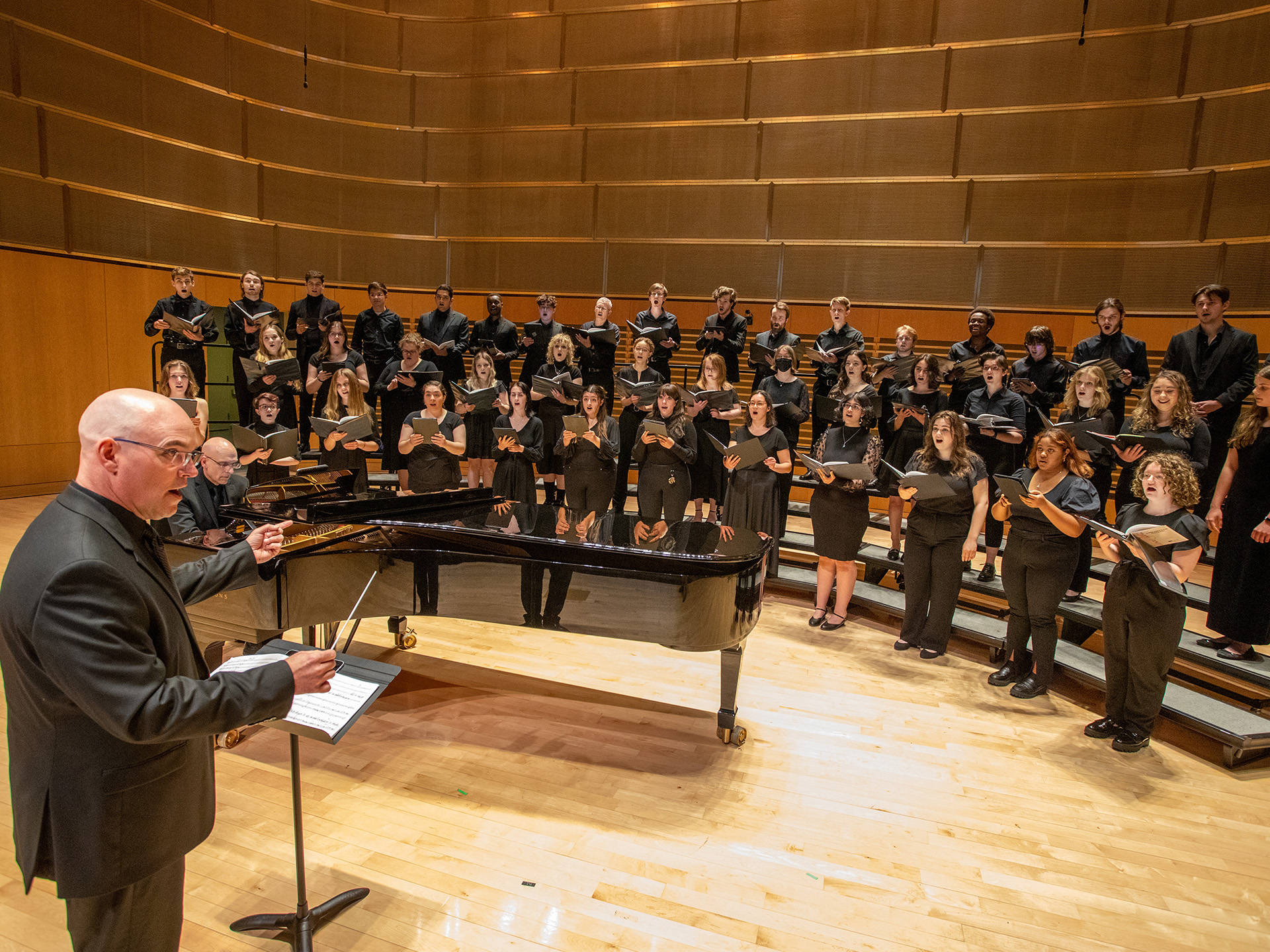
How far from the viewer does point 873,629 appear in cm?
484

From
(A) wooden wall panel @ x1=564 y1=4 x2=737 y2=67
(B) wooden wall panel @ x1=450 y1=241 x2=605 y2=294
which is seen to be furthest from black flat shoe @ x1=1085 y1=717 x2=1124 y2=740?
(A) wooden wall panel @ x1=564 y1=4 x2=737 y2=67

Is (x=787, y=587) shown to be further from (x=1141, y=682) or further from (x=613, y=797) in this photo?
(x=613, y=797)

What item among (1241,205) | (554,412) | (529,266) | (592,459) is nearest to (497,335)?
(554,412)

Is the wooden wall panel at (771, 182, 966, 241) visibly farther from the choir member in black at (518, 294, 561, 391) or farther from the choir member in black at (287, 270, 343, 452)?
the choir member in black at (287, 270, 343, 452)

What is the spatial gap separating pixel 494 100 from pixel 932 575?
770 cm

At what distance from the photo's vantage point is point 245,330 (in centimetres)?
655

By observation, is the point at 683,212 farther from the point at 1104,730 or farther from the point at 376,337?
the point at 1104,730

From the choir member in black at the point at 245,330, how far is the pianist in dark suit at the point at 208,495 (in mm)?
3180

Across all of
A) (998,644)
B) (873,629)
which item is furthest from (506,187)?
(998,644)

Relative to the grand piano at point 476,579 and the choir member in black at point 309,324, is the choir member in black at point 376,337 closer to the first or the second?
the choir member in black at point 309,324

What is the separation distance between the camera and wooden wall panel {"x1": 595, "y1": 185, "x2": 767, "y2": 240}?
8.16 metres

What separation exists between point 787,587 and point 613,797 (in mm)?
2862

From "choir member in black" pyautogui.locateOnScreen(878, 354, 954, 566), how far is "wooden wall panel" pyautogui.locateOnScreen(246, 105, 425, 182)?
680cm

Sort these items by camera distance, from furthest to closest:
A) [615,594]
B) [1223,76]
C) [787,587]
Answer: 1. [1223,76]
2. [787,587]
3. [615,594]
